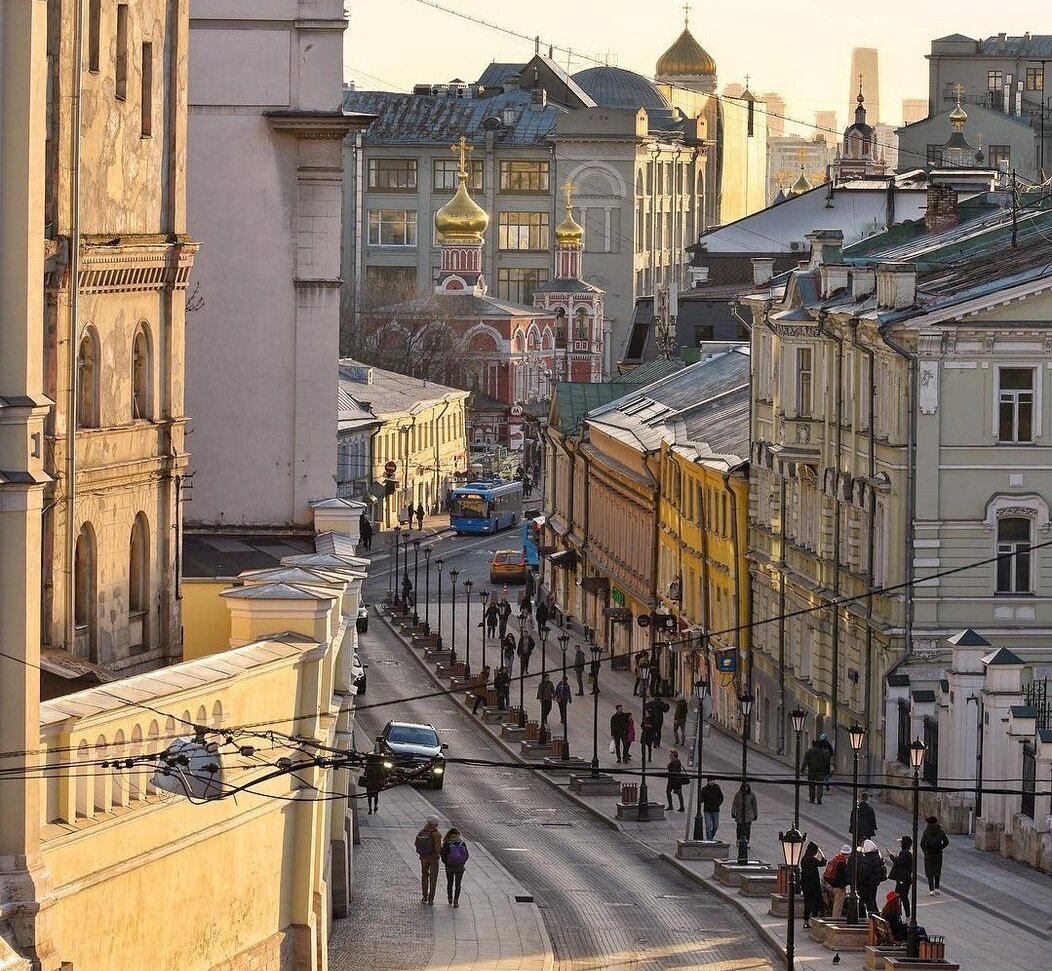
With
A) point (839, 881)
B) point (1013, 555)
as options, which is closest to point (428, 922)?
point (839, 881)

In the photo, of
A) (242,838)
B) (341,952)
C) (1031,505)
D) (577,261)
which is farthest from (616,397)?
(577,261)

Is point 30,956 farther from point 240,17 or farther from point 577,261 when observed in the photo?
point 577,261

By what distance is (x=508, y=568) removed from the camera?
299 ft

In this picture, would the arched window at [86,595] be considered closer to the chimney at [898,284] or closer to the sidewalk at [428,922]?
the sidewalk at [428,922]

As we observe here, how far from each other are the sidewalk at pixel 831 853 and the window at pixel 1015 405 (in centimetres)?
630

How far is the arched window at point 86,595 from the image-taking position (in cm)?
2833

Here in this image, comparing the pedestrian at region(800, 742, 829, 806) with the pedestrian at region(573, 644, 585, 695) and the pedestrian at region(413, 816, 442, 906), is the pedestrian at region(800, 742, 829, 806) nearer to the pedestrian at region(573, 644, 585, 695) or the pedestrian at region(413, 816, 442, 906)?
the pedestrian at region(413, 816, 442, 906)

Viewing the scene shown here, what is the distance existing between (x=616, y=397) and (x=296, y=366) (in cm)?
5159

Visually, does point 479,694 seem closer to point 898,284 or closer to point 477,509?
point 898,284

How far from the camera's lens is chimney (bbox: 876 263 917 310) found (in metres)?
50.2

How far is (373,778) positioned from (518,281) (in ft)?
503

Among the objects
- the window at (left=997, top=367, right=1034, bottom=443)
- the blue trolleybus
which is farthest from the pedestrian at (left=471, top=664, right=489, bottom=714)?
the blue trolleybus

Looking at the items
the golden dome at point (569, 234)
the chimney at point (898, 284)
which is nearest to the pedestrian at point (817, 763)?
the chimney at point (898, 284)

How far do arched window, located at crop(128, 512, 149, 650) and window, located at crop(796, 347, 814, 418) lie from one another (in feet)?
89.9
